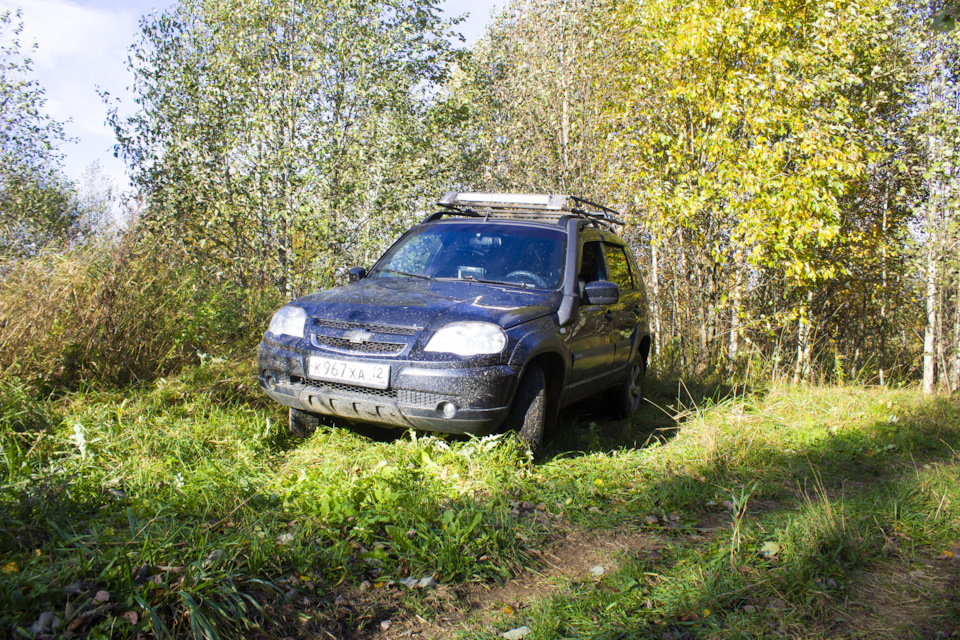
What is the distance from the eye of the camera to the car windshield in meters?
4.88

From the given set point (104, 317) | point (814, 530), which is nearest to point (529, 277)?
point (814, 530)

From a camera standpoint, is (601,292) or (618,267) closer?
(601,292)

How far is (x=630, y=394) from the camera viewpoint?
6.25 meters

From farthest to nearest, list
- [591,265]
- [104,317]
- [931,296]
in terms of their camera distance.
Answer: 1. [931,296]
2. [591,265]
3. [104,317]

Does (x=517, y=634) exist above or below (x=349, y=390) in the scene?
below

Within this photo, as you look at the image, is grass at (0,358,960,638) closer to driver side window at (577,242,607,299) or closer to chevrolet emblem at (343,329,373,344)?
chevrolet emblem at (343,329,373,344)

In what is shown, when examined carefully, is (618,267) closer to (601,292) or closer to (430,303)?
(601,292)

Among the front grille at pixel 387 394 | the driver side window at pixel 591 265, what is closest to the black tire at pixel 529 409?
the front grille at pixel 387 394

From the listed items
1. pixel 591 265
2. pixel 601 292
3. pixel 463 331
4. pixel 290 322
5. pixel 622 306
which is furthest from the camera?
pixel 622 306

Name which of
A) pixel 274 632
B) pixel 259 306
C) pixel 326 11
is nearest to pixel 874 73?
pixel 326 11

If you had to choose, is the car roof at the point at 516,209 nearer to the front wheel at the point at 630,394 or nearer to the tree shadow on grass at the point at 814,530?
the front wheel at the point at 630,394

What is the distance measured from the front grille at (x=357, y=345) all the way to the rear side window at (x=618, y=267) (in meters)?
2.51

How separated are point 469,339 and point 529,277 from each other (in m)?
1.07

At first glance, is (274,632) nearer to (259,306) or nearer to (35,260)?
(35,260)
